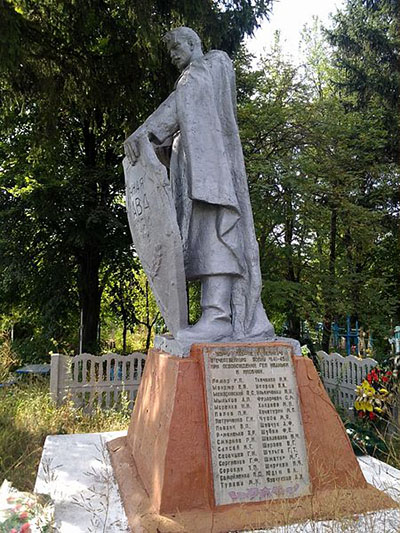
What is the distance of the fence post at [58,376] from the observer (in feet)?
21.0

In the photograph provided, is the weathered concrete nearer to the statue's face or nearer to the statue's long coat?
the statue's long coat

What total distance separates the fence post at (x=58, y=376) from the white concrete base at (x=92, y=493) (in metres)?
2.48

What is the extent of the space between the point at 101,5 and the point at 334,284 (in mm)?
6584

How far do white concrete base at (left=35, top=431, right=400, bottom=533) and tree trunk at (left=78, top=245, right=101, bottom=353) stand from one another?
21.3 ft

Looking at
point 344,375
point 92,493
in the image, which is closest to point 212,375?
point 92,493

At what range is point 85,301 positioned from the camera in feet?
34.2

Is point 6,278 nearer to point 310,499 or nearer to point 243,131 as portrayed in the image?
point 243,131

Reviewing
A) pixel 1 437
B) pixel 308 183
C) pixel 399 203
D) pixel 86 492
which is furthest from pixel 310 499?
pixel 399 203

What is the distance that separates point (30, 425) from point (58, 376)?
4.60 ft

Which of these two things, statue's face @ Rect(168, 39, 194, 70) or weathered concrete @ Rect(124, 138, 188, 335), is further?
statue's face @ Rect(168, 39, 194, 70)

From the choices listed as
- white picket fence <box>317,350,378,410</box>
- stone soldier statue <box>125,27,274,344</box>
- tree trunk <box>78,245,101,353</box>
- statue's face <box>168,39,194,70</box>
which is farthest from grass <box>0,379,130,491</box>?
tree trunk <box>78,245,101,353</box>

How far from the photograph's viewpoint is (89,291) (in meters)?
10.4

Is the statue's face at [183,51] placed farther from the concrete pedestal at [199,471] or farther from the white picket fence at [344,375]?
the white picket fence at [344,375]

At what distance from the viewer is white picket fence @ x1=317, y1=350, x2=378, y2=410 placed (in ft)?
20.8
